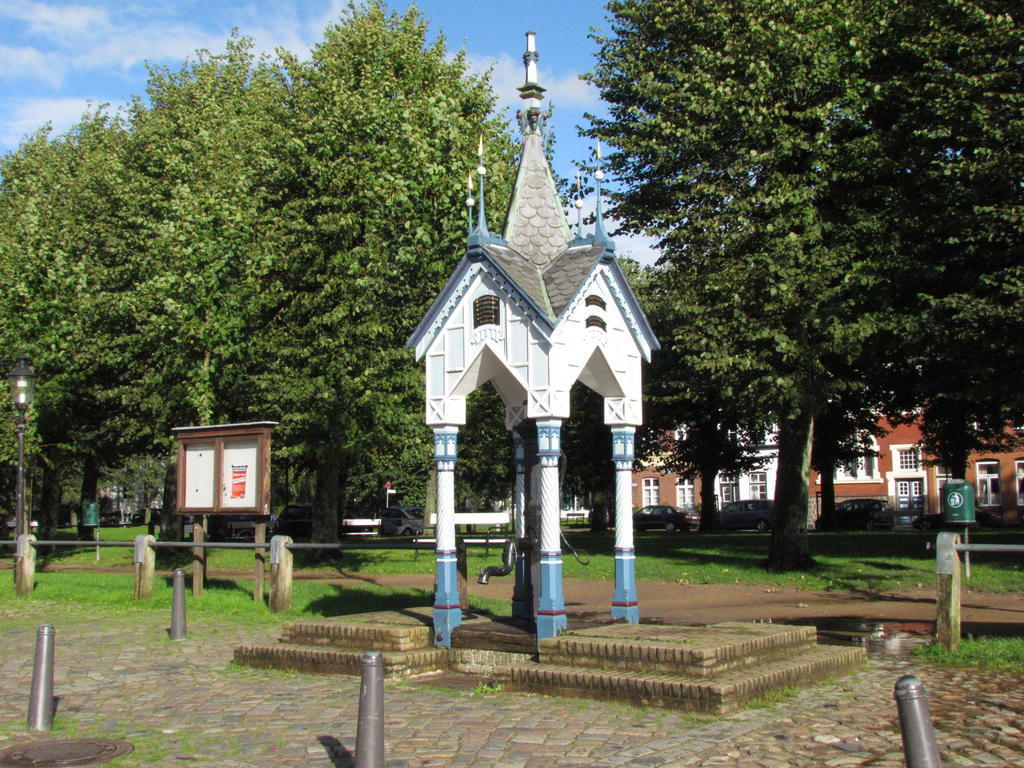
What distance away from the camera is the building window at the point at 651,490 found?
86.3 m

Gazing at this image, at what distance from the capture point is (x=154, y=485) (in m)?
94.1

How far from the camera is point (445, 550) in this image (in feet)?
37.0

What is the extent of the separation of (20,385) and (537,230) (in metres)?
13.9

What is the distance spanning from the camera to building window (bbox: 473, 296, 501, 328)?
36.6 feet

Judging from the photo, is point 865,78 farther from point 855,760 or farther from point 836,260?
point 855,760

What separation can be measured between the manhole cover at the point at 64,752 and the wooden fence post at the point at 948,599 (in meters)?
7.83

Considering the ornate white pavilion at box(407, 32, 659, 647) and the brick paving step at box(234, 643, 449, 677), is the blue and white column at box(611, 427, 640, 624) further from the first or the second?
the brick paving step at box(234, 643, 449, 677)

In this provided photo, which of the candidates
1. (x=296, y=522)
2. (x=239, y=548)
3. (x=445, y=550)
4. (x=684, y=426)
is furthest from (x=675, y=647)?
(x=296, y=522)

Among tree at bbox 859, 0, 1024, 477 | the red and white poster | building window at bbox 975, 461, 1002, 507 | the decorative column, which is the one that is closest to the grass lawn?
the red and white poster

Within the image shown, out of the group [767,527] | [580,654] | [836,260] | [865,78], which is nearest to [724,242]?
[836,260]

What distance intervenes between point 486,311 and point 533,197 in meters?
1.74

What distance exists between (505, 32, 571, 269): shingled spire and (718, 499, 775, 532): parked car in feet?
158

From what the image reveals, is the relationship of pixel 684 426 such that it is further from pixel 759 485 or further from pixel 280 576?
pixel 280 576

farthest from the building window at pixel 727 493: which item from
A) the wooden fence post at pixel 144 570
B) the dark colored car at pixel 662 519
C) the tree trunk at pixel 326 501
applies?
the wooden fence post at pixel 144 570
